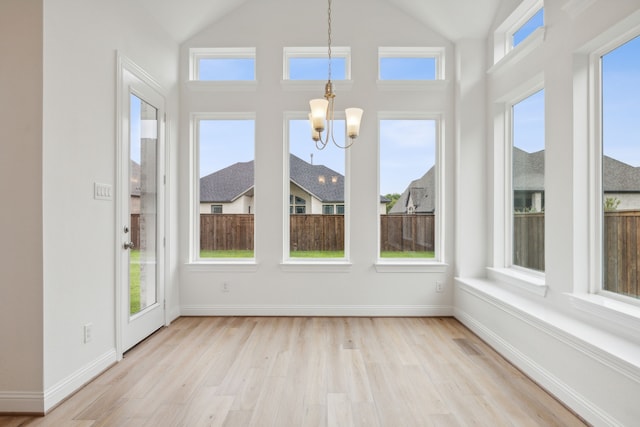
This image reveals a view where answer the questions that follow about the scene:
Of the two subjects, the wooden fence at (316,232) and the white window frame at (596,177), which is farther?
the wooden fence at (316,232)

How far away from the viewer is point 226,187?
14.4ft

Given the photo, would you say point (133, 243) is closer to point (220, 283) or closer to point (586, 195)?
point (220, 283)

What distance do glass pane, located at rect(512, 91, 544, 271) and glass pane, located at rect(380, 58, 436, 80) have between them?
1.10m

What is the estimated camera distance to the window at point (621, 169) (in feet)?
7.65

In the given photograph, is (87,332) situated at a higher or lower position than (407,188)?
lower

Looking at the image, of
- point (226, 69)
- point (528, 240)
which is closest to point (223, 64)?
point (226, 69)

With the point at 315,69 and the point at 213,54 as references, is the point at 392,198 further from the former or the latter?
the point at 213,54

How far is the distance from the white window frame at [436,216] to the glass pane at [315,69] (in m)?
0.71

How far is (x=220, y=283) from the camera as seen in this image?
4.28 m

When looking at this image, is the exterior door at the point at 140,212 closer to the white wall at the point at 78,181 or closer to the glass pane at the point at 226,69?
the white wall at the point at 78,181
